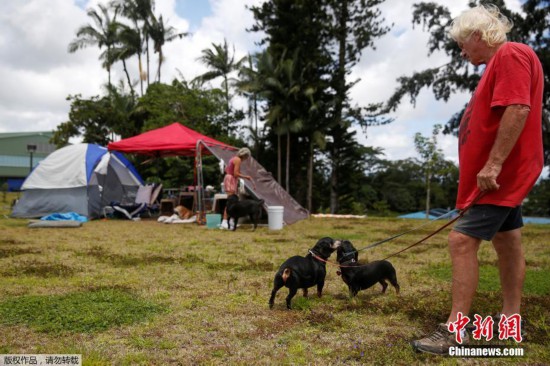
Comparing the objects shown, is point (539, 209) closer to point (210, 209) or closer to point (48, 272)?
point (210, 209)

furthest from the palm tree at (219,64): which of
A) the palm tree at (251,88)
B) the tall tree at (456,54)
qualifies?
the tall tree at (456,54)

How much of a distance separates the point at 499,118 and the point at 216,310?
2210 mm

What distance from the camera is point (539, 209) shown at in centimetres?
2217

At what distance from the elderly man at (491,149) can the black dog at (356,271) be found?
101 cm

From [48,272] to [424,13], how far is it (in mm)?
16909

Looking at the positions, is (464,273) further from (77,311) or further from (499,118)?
(77,311)

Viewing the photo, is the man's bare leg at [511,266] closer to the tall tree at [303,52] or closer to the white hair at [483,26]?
the white hair at [483,26]

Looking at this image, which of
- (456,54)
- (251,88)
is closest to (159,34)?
(251,88)

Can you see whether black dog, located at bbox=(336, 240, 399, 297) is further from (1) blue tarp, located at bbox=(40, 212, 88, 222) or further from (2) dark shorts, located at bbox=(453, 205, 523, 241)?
(1) blue tarp, located at bbox=(40, 212, 88, 222)

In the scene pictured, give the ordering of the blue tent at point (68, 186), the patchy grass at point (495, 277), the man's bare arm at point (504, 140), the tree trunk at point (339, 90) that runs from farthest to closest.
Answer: the tree trunk at point (339, 90) < the blue tent at point (68, 186) < the patchy grass at point (495, 277) < the man's bare arm at point (504, 140)

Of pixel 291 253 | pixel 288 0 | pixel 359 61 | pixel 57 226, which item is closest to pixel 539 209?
pixel 359 61

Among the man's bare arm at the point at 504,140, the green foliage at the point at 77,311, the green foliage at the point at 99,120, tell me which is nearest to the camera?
the man's bare arm at the point at 504,140

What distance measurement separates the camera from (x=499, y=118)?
7.22 feet

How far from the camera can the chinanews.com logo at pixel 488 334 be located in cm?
221
